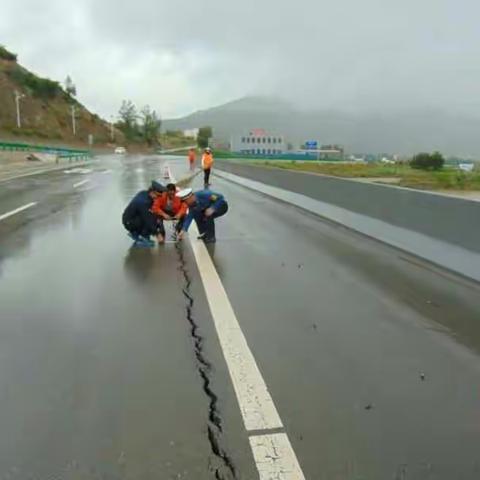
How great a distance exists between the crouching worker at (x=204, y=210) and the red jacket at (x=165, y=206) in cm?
11

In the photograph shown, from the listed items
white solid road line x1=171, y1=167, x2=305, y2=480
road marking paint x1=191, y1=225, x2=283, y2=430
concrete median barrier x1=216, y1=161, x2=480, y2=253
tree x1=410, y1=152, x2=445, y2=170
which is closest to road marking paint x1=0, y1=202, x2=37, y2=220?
concrete median barrier x1=216, y1=161, x2=480, y2=253

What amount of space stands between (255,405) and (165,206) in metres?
7.91

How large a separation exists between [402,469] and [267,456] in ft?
2.57

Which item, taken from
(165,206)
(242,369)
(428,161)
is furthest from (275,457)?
(428,161)

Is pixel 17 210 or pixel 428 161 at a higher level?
pixel 17 210

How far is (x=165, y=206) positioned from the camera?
11789 millimetres

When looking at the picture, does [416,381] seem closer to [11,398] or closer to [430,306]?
[430,306]

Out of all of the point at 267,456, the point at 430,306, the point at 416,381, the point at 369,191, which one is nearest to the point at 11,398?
the point at 267,456

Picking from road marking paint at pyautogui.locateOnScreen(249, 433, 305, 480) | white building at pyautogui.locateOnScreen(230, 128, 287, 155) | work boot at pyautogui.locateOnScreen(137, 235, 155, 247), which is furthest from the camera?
white building at pyautogui.locateOnScreen(230, 128, 287, 155)

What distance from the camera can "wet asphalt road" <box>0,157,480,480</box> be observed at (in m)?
3.59

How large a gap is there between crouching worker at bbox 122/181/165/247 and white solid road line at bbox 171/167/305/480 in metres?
4.63

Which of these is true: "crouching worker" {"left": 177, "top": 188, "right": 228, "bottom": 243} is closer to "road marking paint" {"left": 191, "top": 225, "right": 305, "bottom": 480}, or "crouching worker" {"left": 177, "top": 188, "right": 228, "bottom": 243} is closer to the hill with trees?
"road marking paint" {"left": 191, "top": 225, "right": 305, "bottom": 480}

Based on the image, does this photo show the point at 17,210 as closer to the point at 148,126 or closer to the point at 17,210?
the point at 17,210

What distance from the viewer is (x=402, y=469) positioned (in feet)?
11.4
